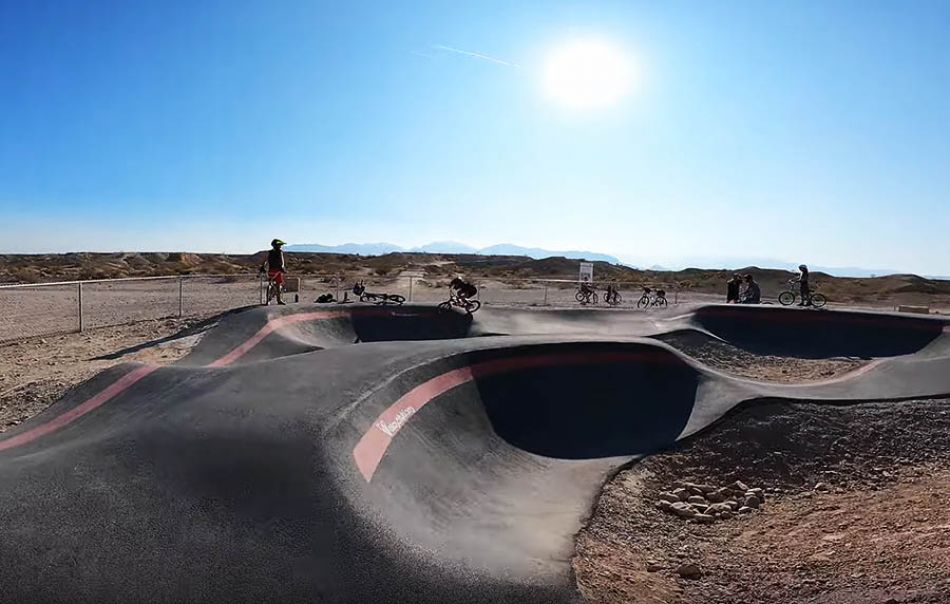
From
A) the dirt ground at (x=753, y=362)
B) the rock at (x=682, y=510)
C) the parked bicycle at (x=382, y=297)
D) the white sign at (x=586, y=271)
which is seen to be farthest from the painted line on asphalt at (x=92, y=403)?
the white sign at (x=586, y=271)

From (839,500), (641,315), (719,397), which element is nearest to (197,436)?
(839,500)

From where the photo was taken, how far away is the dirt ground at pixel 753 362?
14227 mm

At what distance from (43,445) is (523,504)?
502 centimetres

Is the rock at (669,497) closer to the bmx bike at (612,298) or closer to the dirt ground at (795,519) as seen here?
the dirt ground at (795,519)

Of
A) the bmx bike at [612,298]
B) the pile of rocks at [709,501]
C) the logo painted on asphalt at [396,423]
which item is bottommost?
the pile of rocks at [709,501]

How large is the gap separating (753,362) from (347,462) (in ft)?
43.8

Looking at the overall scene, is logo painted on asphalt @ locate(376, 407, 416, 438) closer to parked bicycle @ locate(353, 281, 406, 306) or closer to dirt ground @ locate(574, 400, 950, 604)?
dirt ground @ locate(574, 400, 950, 604)

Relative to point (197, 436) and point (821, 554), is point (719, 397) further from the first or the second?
point (197, 436)

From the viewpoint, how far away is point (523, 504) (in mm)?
6324

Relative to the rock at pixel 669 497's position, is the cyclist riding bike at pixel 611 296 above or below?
above

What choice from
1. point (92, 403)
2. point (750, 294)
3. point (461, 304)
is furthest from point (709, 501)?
point (750, 294)

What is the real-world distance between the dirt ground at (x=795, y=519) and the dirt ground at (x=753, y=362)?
4.80 m

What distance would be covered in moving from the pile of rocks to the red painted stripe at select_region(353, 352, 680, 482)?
3055 mm

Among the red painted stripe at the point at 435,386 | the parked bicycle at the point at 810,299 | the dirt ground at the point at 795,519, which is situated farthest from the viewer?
the parked bicycle at the point at 810,299
